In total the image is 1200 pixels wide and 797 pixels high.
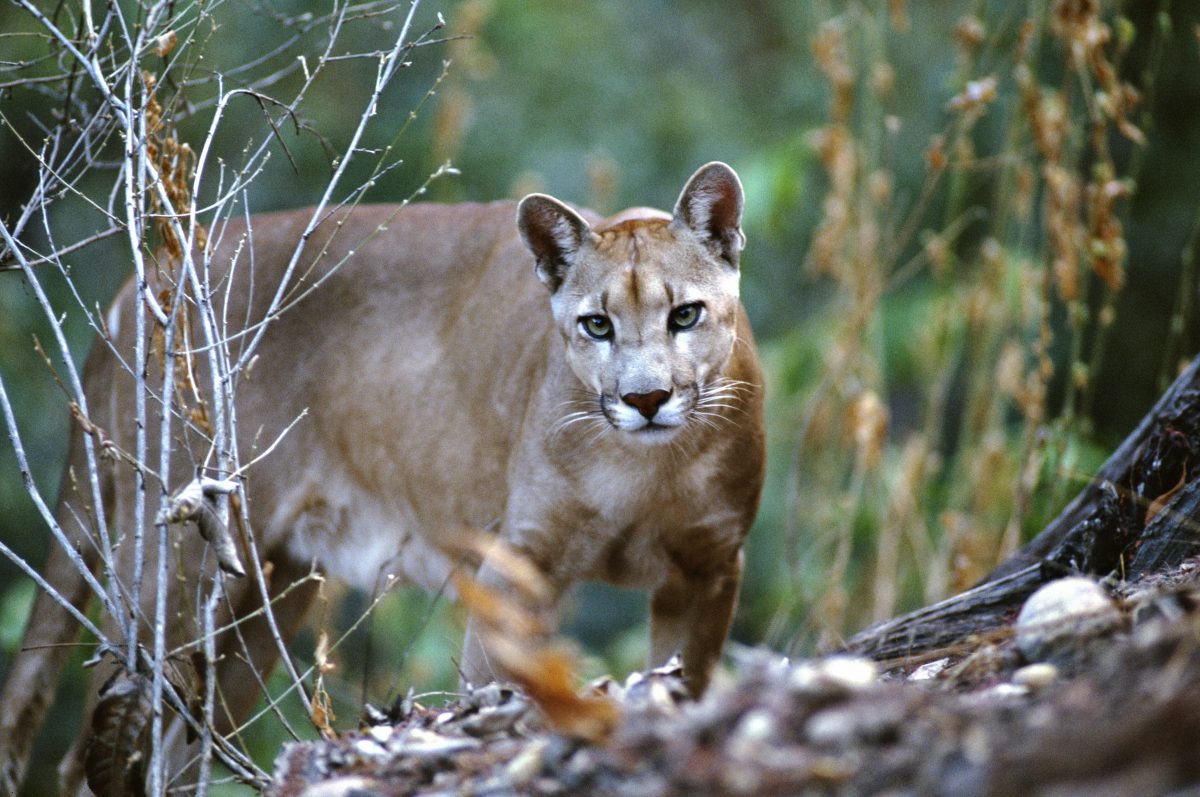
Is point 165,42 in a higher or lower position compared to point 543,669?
higher

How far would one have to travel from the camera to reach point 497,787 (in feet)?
7.41

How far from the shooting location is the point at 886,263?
5.43m

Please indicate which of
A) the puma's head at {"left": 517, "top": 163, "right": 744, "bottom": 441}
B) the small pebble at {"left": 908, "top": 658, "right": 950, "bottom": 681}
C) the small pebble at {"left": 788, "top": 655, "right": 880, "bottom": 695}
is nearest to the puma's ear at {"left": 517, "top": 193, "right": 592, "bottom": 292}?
the puma's head at {"left": 517, "top": 163, "right": 744, "bottom": 441}

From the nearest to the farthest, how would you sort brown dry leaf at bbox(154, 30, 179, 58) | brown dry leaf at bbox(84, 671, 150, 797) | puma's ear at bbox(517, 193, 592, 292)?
brown dry leaf at bbox(84, 671, 150, 797)
brown dry leaf at bbox(154, 30, 179, 58)
puma's ear at bbox(517, 193, 592, 292)

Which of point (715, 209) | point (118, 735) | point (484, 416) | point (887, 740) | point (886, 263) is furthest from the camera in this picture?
point (886, 263)

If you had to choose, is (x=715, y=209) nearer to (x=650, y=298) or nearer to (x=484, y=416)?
(x=650, y=298)

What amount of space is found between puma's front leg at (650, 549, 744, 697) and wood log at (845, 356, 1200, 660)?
0.78 metres

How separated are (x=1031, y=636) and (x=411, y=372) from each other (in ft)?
9.63

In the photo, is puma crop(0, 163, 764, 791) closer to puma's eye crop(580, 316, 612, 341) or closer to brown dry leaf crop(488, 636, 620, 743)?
puma's eye crop(580, 316, 612, 341)

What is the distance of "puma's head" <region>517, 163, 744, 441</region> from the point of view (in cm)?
378

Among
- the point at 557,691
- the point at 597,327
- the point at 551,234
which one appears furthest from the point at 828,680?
the point at 551,234

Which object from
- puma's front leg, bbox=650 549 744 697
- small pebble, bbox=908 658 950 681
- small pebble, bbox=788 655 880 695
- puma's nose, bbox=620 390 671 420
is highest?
puma's nose, bbox=620 390 671 420

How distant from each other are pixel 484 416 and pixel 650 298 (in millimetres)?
1050

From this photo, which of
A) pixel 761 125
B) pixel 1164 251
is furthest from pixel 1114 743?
pixel 761 125
